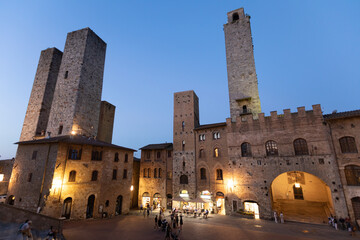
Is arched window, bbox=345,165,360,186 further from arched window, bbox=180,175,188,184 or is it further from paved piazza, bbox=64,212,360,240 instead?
arched window, bbox=180,175,188,184

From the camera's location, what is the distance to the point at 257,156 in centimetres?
2397

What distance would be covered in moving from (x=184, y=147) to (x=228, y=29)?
23.6 meters

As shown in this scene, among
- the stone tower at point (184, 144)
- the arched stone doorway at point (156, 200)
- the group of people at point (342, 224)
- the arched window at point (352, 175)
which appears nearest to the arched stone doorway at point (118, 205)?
the arched stone doorway at point (156, 200)

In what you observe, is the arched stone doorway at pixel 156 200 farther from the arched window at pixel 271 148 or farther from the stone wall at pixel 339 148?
the stone wall at pixel 339 148

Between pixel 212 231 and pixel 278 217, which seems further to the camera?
pixel 278 217

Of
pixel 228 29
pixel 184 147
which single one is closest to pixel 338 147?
pixel 184 147

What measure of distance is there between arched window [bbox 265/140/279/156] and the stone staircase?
7407 mm

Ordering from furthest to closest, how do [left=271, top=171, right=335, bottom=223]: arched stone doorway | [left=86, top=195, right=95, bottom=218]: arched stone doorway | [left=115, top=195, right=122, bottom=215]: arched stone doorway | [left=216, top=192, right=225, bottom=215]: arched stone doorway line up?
[left=115, top=195, right=122, bottom=215]: arched stone doorway → [left=216, top=192, right=225, bottom=215]: arched stone doorway → [left=271, top=171, right=335, bottom=223]: arched stone doorway → [left=86, top=195, right=95, bottom=218]: arched stone doorway

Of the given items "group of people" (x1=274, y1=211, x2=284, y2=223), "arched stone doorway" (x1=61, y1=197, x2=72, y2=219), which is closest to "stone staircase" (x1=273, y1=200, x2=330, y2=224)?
"group of people" (x1=274, y1=211, x2=284, y2=223)

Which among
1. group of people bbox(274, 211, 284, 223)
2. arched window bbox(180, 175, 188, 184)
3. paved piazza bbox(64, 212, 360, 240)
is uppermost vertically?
arched window bbox(180, 175, 188, 184)

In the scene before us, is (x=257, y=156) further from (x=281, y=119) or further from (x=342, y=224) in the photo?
(x=342, y=224)

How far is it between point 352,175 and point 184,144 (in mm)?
21640

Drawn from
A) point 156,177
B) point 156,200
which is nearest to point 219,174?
point 156,177

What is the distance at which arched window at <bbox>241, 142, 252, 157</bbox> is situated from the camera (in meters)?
24.9
